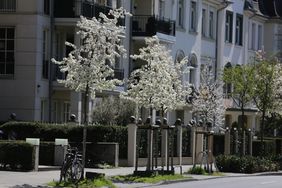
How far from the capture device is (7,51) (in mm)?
37656

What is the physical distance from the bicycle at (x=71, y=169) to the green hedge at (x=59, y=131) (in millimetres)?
9163

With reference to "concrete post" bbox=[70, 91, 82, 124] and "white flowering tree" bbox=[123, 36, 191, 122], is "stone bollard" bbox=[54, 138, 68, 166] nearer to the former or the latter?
"white flowering tree" bbox=[123, 36, 191, 122]

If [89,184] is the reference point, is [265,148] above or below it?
above

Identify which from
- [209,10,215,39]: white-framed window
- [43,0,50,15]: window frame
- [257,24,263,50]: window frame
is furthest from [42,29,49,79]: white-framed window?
[257,24,263,50]: window frame

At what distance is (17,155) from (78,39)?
39.5 ft

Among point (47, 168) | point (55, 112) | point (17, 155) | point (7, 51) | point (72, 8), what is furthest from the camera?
point (55, 112)

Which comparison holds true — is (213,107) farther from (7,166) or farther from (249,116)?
(7,166)

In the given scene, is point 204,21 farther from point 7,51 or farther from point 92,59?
point 92,59

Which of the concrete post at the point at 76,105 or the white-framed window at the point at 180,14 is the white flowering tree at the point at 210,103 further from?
the concrete post at the point at 76,105

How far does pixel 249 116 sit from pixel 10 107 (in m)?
27.2

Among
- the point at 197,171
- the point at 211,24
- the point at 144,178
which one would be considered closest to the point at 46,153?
the point at 144,178

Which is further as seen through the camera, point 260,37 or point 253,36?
point 260,37


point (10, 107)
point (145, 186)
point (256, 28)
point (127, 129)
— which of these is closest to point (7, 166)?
point (145, 186)

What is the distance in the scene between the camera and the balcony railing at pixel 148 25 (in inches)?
1726
